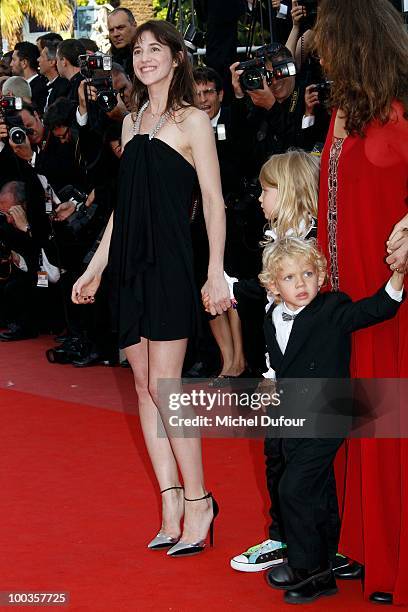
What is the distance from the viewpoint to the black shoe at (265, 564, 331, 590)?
3.21 metres

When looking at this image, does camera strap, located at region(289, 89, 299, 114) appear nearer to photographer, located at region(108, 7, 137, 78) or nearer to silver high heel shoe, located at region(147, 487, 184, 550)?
photographer, located at region(108, 7, 137, 78)

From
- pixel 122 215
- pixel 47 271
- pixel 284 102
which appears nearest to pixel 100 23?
pixel 47 271

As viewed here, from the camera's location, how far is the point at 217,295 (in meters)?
3.41

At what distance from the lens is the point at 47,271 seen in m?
7.48

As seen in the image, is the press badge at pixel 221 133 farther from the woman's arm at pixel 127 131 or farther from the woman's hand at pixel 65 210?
the woman's arm at pixel 127 131

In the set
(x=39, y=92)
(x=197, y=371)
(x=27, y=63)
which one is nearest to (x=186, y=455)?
(x=197, y=371)

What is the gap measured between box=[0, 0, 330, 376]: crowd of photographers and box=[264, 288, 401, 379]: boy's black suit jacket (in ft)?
5.30

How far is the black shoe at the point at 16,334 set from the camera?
7.98 m

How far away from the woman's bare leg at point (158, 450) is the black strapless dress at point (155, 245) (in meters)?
0.12

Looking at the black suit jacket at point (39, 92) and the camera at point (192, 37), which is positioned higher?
the camera at point (192, 37)

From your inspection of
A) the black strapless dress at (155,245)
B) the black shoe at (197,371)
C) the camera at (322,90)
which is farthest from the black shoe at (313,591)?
the black shoe at (197,371)

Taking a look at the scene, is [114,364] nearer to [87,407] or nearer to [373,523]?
[87,407]

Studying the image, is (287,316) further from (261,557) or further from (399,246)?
(261,557)

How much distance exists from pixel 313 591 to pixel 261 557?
29cm
